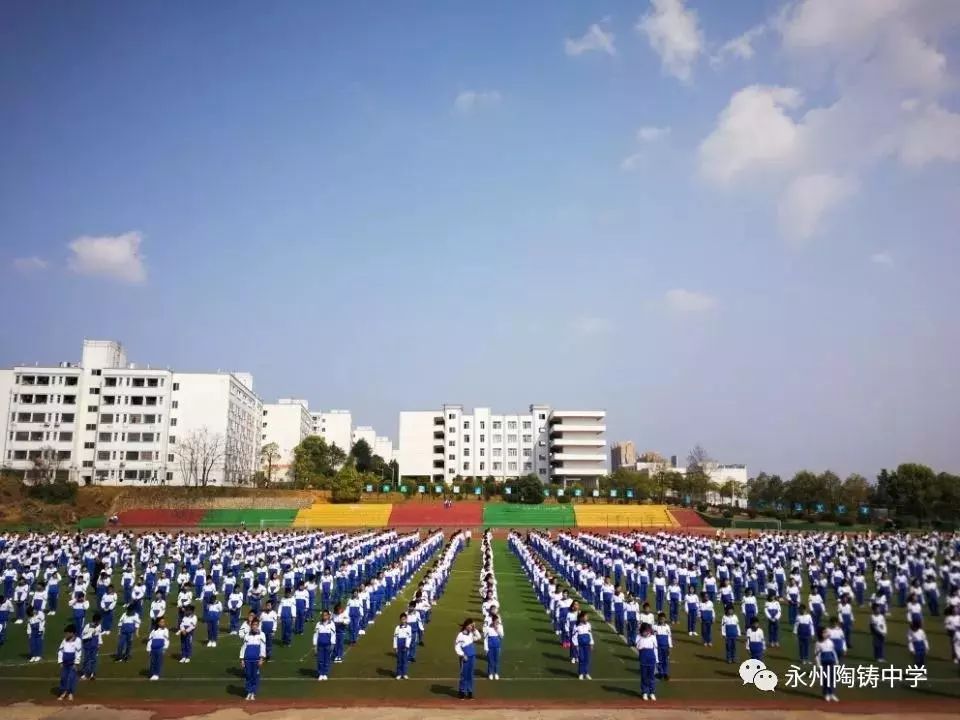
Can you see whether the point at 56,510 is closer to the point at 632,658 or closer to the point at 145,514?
the point at 145,514

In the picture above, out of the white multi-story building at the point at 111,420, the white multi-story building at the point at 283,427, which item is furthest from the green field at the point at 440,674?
the white multi-story building at the point at 283,427

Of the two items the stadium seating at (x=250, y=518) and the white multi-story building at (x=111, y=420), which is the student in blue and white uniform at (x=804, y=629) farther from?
the white multi-story building at (x=111, y=420)

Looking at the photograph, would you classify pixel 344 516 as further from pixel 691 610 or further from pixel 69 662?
pixel 69 662

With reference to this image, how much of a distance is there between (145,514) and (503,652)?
168ft

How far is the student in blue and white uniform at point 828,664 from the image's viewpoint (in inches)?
482

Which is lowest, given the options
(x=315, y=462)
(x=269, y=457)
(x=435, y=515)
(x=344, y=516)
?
(x=344, y=516)

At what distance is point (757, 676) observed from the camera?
13.4m

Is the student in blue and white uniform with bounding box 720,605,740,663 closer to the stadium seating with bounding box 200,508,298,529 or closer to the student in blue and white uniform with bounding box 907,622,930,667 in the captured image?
the student in blue and white uniform with bounding box 907,622,930,667

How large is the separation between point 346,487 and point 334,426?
72.2 meters

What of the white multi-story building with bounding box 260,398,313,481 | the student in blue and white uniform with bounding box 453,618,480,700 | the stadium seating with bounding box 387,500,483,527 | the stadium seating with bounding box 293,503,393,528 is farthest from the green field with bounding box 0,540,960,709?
the white multi-story building with bounding box 260,398,313,481

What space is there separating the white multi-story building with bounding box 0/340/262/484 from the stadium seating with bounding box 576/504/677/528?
3941 cm

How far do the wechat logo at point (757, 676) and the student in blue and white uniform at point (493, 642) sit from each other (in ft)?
15.7

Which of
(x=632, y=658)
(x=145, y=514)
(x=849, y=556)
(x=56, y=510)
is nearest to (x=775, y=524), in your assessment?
(x=849, y=556)

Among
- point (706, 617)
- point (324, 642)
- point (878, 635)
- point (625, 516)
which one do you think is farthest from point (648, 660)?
point (625, 516)
